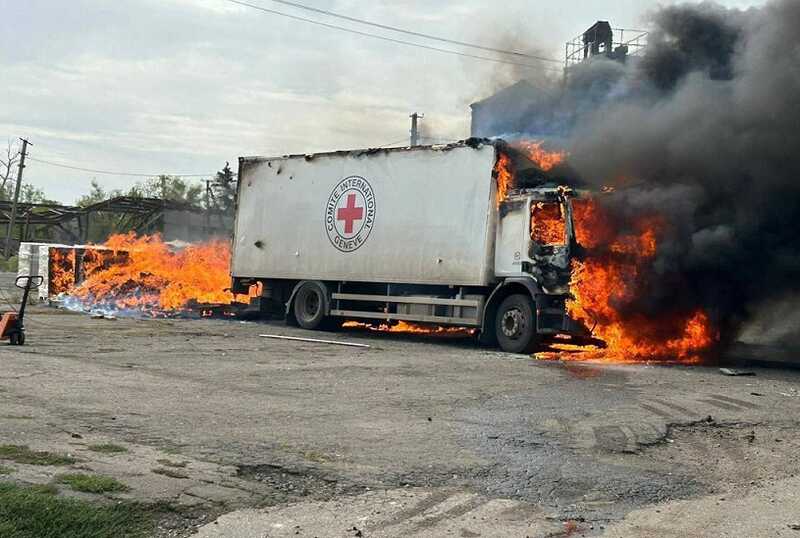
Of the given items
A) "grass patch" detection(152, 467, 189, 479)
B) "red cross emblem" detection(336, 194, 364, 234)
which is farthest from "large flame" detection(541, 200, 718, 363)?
"grass patch" detection(152, 467, 189, 479)

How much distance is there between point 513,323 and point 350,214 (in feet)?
15.8

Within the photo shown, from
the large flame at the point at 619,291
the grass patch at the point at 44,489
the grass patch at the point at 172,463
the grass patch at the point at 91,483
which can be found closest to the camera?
the grass patch at the point at 44,489

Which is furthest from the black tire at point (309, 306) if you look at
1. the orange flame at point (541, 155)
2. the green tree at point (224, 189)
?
the green tree at point (224, 189)

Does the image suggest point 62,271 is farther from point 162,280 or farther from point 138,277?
point 162,280

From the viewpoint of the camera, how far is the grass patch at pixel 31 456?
493 centimetres

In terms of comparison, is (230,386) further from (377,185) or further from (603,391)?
(377,185)

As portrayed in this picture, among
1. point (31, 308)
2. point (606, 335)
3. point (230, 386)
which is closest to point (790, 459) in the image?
point (230, 386)

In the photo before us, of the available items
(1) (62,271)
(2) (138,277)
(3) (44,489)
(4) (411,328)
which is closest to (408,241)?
(4) (411,328)

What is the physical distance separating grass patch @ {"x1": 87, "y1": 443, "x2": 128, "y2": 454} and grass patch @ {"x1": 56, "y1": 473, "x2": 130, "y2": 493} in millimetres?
672

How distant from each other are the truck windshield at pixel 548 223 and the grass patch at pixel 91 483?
9858mm

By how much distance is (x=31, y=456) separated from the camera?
505cm

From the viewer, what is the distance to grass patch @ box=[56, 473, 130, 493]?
444cm

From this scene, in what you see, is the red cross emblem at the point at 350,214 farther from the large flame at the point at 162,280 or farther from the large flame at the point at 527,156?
the large flame at the point at 162,280

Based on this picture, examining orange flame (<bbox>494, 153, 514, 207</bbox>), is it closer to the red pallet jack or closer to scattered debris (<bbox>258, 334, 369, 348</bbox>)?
scattered debris (<bbox>258, 334, 369, 348</bbox>)
